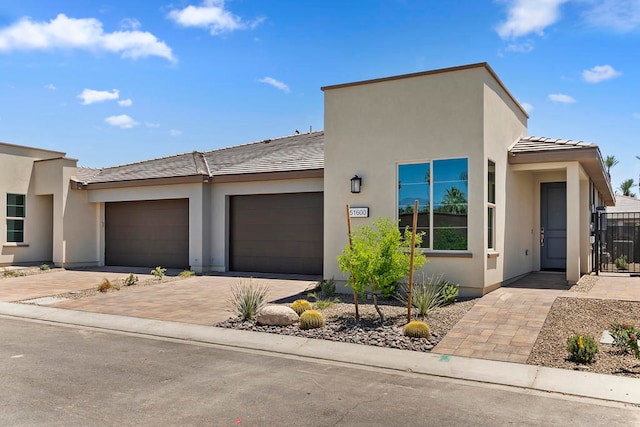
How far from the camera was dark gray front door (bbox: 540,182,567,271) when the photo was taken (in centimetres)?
1546

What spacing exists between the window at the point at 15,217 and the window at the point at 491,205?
18.7 m

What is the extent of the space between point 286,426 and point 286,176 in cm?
1211

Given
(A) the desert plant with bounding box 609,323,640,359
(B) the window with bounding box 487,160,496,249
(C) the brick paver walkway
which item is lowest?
(C) the brick paver walkway

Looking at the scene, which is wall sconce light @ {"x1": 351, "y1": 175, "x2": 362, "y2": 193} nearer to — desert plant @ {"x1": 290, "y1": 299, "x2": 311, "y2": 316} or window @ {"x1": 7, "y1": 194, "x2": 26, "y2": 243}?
desert plant @ {"x1": 290, "y1": 299, "x2": 311, "y2": 316}

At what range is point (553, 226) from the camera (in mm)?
15688

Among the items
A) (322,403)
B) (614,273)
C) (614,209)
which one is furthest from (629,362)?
(614,209)

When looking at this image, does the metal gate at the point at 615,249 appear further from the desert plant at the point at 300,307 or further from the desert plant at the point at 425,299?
the desert plant at the point at 300,307

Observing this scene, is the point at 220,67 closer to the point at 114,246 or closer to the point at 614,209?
the point at 114,246

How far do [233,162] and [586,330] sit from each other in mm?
13983

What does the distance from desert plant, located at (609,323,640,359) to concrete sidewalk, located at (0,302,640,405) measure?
812 millimetres

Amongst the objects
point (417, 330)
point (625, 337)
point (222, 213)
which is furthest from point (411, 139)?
point (222, 213)

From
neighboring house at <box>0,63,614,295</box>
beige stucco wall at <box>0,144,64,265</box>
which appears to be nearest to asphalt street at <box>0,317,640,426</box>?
neighboring house at <box>0,63,614,295</box>

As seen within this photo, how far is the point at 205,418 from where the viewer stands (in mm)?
5133

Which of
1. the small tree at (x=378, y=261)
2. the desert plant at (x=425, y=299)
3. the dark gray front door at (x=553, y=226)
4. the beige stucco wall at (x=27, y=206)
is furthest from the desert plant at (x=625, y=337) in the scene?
the beige stucco wall at (x=27, y=206)
